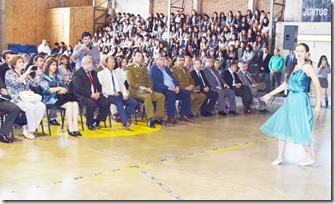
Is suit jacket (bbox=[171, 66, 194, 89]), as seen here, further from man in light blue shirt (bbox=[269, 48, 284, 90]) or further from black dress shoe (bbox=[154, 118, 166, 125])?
Result: man in light blue shirt (bbox=[269, 48, 284, 90])

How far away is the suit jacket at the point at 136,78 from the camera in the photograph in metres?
7.55

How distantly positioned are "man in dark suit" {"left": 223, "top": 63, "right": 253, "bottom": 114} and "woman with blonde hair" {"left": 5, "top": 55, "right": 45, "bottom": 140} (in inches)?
181

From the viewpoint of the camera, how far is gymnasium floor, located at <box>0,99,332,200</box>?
153 inches

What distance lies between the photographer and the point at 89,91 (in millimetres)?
6891

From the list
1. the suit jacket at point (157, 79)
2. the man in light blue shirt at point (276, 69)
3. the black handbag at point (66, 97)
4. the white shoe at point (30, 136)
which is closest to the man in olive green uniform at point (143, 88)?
the suit jacket at point (157, 79)

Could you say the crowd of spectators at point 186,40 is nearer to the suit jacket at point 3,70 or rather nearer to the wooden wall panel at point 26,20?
the suit jacket at point 3,70

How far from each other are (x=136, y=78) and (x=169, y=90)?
2.21 feet

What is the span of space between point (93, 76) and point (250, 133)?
2672mm

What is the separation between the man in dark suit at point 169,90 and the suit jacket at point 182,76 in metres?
0.26

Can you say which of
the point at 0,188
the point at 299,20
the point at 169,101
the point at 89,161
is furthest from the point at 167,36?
the point at 0,188

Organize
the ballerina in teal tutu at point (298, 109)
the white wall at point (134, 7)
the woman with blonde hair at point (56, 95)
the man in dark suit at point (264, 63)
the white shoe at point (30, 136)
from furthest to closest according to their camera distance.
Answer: the white wall at point (134, 7) < the man in dark suit at point (264, 63) < the woman with blonde hair at point (56, 95) < the white shoe at point (30, 136) < the ballerina in teal tutu at point (298, 109)

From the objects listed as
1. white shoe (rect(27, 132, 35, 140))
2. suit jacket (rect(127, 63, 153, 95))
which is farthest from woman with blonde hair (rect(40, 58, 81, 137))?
suit jacket (rect(127, 63, 153, 95))

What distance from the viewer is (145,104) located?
738 cm

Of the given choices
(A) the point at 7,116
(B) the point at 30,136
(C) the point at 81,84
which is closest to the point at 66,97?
(C) the point at 81,84
